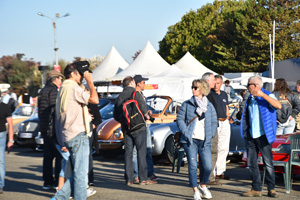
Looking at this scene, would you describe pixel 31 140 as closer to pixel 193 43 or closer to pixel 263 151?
pixel 263 151

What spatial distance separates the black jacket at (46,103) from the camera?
8.69 metres

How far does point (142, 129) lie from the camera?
370 inches

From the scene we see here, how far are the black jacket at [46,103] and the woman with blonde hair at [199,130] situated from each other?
228cm

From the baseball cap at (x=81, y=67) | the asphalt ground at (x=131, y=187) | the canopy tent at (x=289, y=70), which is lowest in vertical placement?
the asphalt ground at (x=131, y=187)

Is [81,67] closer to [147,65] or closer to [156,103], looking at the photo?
[156,103]

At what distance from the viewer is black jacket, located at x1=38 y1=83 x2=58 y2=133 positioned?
342 inches

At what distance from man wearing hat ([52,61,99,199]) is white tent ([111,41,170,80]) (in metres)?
24.0

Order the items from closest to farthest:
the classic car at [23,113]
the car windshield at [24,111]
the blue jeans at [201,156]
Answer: the blue jeans at [201,156]
the classic car at [23,113]
the car windshield at [24,111]

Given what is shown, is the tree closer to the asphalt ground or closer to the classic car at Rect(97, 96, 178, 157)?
the classic car at Rect(97, 96, 178, 157)

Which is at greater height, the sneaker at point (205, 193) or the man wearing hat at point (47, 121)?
the man wearing hat at point (47, 121)

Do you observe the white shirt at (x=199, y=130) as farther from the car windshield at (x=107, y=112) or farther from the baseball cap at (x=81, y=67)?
the car windshield at (x=107, y=112)

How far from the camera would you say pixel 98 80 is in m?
35.1

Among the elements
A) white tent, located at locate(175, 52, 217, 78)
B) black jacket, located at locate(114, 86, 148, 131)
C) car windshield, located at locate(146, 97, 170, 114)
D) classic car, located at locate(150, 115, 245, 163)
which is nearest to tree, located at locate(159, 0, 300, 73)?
white tent, located at locate(175, 52, 217, 78)

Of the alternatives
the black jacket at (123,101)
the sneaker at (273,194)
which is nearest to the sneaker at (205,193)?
the sneaker at (273,194)
